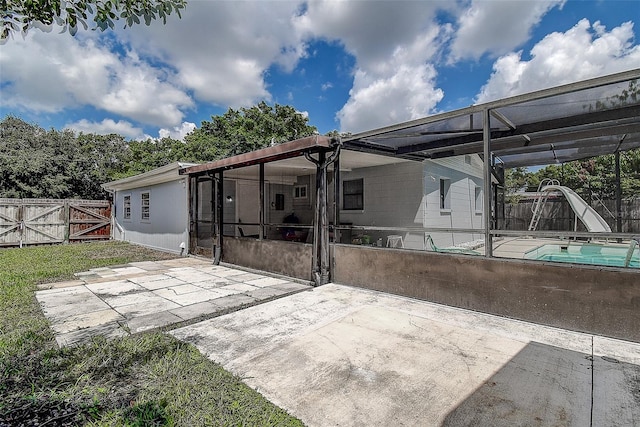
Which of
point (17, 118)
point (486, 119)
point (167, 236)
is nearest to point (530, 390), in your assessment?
point (486, 119)

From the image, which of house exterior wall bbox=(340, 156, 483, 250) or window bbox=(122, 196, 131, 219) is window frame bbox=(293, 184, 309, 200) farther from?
window bbox=(122, 196, 131, 219)

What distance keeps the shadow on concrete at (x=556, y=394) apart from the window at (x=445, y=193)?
6.59 metres

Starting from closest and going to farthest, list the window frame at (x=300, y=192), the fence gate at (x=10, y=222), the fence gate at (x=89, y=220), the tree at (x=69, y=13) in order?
1. the tree at (x=69, y=13)
2. the window frame at (x=300, y=192)
3. the fence gate at (x=10, y=222)
4. the fence gate at (x=89, y=220)

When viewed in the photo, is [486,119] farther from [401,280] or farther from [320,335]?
[320,335]

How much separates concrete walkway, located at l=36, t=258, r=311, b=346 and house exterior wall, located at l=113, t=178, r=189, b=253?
2.78 meters

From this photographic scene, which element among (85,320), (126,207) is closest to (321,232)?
(85,320)

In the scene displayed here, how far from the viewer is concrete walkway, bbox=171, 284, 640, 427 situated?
2.06 m

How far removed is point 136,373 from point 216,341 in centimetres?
81

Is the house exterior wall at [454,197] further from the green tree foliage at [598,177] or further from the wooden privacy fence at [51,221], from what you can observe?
the wooden privacy fence at [51,221]

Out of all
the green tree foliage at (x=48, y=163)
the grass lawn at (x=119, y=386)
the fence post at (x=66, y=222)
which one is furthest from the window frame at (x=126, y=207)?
the grass lawn at (x=119, y=386)

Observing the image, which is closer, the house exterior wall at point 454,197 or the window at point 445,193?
the house exterior wall at point 454,197

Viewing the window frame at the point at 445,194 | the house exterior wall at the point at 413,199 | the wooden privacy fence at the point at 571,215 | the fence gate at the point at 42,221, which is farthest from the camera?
the fence gate at the point at 42,221

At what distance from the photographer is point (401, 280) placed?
4.90m

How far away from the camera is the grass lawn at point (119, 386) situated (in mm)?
1994
